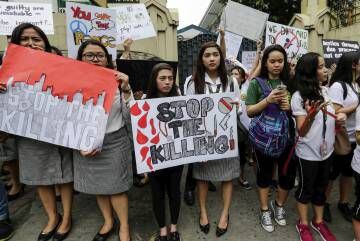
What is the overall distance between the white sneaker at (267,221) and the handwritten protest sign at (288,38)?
2603mm

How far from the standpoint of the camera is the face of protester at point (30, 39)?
2920 millimetres

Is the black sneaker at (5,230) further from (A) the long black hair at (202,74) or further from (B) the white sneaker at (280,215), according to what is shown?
(B) the white sneaker at (280,215)

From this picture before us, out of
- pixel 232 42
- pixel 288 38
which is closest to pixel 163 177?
pixel 232 42

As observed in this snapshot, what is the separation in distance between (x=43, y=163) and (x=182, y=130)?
1.29 metres

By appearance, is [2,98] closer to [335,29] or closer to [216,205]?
[216,205]

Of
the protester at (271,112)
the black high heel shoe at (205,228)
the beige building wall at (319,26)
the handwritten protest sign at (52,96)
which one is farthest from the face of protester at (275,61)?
the beige building wall at (319,26)

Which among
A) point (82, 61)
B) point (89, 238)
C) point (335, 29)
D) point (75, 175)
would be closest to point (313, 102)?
point (82, 61)

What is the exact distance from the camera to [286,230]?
332 centimetres

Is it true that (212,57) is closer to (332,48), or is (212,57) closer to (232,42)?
(232,42)

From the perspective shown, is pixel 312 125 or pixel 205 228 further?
pixel 205 228

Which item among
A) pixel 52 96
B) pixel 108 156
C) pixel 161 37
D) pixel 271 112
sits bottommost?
pixel 108 156

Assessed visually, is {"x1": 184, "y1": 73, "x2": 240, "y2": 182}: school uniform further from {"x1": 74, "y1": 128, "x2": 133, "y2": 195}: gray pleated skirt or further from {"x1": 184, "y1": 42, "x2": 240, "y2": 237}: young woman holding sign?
Answer: {"x1": 74, "y1": 128, "x2": 133, "y2": 195}: gray pleated skirt

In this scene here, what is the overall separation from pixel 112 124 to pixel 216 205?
1715 mm

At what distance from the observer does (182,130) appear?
3025mm
